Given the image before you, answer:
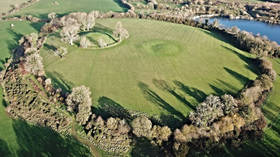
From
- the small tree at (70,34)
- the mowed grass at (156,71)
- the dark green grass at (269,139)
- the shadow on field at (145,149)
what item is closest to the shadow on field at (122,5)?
the mowed grass at (156,71)

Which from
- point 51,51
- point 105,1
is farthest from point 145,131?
point 105,1

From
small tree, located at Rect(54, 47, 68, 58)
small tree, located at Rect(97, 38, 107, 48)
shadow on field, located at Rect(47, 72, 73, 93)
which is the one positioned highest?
small tree, located at Rect(97, 38, 107, 48)

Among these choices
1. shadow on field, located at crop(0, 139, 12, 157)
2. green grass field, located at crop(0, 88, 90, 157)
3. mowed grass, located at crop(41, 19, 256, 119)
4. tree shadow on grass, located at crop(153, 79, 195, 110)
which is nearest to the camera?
shadow on field, located at crop(0, 139, 12, 157)

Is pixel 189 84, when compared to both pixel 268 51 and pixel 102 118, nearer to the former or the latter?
pixel 102 118

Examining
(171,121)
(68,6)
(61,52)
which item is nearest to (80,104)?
(171,121)

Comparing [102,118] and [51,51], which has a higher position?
[51,51]

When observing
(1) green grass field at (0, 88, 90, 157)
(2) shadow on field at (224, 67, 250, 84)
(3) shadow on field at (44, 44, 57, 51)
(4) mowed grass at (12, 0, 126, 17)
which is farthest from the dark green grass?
(4) mowed grass at (12, 0, 126, 17)

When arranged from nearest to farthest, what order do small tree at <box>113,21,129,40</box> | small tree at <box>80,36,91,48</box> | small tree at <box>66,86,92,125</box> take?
small tree at <box>66,86,92,125</box>
small tree at <box>80,36,91,48</box>
small tree at <box>113,21,129,40</box>

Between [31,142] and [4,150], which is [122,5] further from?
[4,150]

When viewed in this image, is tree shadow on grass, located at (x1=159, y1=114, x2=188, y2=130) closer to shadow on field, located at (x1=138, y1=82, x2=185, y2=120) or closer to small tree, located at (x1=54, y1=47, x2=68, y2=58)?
shadow on field, located at (x1=138, y1=82, x2=185, y2=120)
